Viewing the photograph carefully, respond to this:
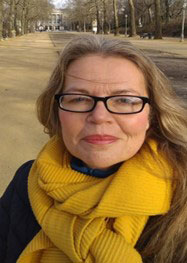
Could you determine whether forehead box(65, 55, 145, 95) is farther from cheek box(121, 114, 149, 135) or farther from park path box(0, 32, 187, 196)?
park path box(0, 32, 187, 196)

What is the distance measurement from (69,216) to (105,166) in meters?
0.25

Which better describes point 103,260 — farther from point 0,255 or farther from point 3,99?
point 3,99

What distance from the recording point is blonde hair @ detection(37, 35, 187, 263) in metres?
1.41

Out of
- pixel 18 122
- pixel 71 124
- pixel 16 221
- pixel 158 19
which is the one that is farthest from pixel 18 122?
pixel 158 19

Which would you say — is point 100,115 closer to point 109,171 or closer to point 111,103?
point 111,103

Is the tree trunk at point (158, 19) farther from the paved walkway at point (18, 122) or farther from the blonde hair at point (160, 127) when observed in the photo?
the blonde hair at point (160, 127)

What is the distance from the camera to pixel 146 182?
148 cm

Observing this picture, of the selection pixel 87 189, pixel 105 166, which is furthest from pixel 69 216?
pixel 105 166

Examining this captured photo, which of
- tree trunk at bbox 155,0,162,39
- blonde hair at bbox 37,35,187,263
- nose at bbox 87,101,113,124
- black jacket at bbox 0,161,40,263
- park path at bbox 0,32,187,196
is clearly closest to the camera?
blonde hair at bbox 37,35,187,263

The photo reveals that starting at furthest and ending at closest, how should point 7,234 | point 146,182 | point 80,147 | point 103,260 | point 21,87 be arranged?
1. point 21,87
2. point 7,234
3. point 80,147
4. point 146,182
5. point 103,260

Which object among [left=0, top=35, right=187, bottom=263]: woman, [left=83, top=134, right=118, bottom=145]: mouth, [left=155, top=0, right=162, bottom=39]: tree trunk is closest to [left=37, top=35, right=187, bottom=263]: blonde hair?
[left=0, top=35, right=187, bottom=263]: woman

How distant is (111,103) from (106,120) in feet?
0.25

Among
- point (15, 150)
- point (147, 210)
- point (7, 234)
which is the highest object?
point (147, 210)

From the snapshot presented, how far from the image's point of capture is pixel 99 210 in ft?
4.71
